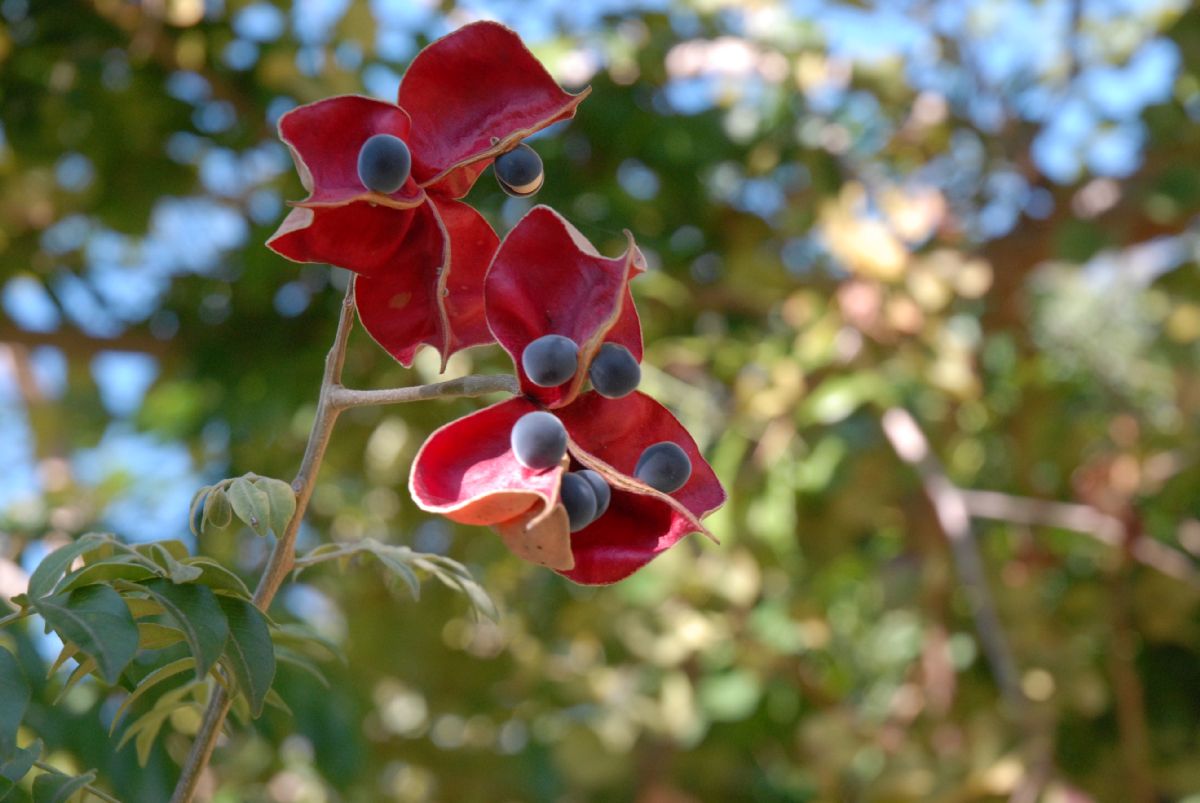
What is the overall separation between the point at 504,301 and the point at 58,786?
24cm

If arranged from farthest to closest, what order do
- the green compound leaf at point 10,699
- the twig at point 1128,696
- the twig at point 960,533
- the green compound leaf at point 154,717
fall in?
the twig at point 1128,696
the twig at point 960,533
the green compound leaf at point 154,717
the green compound leaf at point 10,699

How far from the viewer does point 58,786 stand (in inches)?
18.4

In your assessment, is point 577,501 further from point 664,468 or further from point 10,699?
→ point 10,699

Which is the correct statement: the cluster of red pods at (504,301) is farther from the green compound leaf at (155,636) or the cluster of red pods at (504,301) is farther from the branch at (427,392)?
the green compound leaf at (155,636)

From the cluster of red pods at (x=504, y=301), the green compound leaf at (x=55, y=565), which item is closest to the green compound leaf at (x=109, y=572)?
the green compound leaf at (x=55, y=565)

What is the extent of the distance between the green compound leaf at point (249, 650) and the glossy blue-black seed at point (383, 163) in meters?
0.16

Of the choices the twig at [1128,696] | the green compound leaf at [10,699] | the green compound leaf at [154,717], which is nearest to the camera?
the green compound leaf at [10,699]

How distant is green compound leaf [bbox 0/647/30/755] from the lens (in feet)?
1.39

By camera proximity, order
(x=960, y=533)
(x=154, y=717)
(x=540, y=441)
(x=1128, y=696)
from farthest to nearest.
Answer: (x=1128, y=696) < (x=960, y=533) < (x=154, y=717) < (x=540, y=441)

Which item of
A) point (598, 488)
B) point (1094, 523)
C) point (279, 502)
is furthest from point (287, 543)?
point (1094, 523)

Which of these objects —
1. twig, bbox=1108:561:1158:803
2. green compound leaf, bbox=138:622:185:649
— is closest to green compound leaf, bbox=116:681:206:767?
green compound leaf, bbox=138:622:185:649

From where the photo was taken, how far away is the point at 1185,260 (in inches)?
80.6

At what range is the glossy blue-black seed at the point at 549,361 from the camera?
451 mm

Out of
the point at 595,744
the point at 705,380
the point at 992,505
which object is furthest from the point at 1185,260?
the point at 595,744
